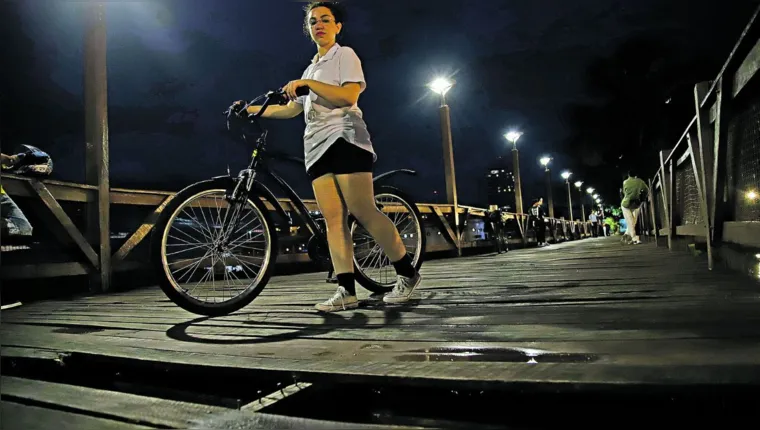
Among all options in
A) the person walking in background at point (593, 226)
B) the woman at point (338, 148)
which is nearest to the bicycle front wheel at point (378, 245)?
the woman at point (338, 148)

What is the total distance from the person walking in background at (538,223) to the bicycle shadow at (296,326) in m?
14.3

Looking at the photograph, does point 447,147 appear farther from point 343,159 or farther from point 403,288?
point 343,159

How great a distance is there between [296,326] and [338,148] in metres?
0.97

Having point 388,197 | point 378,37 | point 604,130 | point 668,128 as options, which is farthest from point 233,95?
point 388,197

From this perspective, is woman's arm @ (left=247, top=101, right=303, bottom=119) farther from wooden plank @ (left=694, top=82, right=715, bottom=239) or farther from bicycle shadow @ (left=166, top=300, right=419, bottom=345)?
wooden plank @ (left=694, top=82, right=715, bottom=239)

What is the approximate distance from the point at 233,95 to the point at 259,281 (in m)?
43.4

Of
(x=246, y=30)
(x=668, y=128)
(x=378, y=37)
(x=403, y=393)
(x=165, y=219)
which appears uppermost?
(x=378, y=37)

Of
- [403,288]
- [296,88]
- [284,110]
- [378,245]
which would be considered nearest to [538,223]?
[378,245]

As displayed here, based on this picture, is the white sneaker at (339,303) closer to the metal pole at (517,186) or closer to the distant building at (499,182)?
the metal pole at (517,186)

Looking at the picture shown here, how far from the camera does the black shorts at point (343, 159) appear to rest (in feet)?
7.88

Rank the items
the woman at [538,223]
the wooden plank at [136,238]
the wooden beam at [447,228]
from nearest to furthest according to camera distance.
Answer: the wooden plank at [136,238] < the wooden beam at [447,228] < the woman at [538,223]

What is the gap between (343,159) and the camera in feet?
7.89

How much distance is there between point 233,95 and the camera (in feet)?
139

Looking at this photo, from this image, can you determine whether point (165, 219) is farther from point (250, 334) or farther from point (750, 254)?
point (750, 254)
